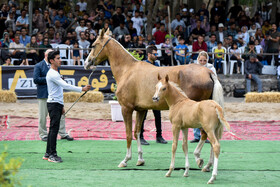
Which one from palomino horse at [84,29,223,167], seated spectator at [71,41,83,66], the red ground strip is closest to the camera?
palomino horse at [84,29,223,167]

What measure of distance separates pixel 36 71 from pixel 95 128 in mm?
2682

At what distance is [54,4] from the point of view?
75.7 feet

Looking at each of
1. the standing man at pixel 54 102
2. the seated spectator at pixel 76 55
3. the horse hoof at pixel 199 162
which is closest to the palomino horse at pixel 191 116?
the horse hoof at pixel 199 162

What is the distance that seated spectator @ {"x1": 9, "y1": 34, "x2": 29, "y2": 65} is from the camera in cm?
1814

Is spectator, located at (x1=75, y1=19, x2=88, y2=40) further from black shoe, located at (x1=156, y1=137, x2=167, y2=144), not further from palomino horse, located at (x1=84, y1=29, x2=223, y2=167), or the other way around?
palomino horse, located at (x1=84, y1=29, x2=223, y2=167)

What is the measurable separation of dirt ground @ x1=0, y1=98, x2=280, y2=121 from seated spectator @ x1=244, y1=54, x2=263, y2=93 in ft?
7.24

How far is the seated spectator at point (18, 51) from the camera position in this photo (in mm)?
18141

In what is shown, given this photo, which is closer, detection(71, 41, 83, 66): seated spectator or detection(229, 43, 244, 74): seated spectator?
detection(71, 41, 83, 66): seated spectator

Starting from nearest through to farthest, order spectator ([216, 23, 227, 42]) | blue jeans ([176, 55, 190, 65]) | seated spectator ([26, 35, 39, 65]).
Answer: seated spectator ([26, 35, 39, 65]), blue jeans ([176, 55, 190, 65]), spectator ([216, 23, 227, 42])

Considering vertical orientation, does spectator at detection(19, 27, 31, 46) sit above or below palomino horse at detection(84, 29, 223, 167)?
above

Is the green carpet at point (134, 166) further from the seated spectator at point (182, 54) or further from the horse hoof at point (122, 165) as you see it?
the seated spectator at point (182, 54)

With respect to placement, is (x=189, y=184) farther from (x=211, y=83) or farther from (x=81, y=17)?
(x=81, y=17)

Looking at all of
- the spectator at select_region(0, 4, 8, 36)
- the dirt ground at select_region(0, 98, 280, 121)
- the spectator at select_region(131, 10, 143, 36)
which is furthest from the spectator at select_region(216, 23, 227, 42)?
the spectator at select_region(0, 4, 8, 36)

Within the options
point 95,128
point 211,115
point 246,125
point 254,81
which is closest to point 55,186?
point 211,115
